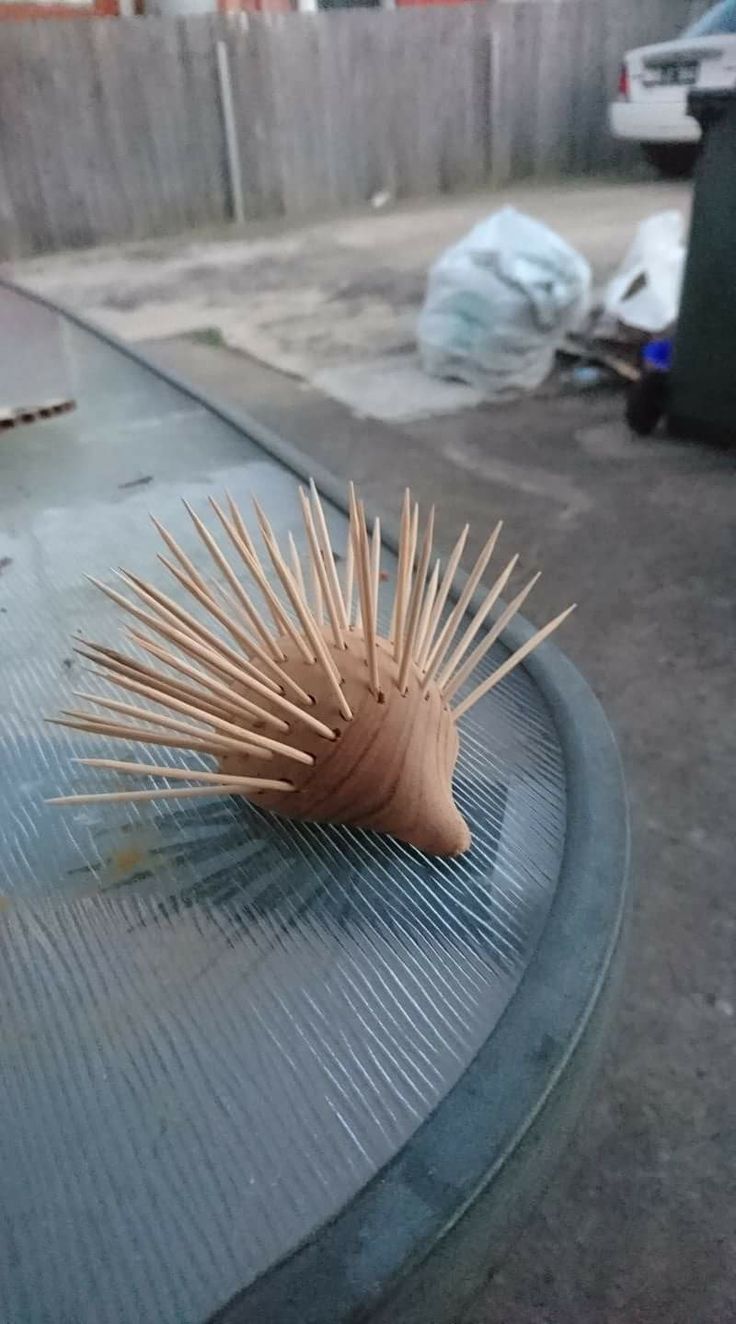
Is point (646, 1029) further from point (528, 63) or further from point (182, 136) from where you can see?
point (528, 63)

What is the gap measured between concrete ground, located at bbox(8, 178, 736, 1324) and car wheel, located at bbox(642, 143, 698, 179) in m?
3.37

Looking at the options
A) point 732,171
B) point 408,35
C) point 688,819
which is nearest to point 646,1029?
point 688,819

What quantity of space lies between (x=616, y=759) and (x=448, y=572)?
163 millimetres

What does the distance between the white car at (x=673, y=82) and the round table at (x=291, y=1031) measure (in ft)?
14.3

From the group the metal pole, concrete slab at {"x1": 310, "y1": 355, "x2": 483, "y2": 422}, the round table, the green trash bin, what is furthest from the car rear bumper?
the round table

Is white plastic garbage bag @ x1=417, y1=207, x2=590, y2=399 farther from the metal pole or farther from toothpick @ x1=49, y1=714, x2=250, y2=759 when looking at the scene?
the metal pole

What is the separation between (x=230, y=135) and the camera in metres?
5.20

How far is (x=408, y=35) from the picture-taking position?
5523 mm

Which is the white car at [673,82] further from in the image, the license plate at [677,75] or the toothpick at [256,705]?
the toothpick at [256,705]

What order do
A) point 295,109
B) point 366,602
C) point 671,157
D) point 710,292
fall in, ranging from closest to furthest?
point 366,602, point 710,292, point 295,109, point 671,157

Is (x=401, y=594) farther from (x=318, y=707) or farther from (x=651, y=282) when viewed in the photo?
(x=651, y=282)

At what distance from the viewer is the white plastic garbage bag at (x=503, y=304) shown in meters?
2.52

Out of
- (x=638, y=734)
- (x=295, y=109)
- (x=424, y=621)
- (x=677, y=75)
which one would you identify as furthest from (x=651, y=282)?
(x=295, y=109)

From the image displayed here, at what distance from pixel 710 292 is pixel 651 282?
0.56 metres
